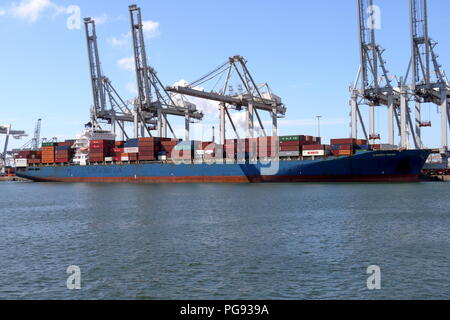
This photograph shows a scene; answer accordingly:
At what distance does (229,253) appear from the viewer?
2042 cm

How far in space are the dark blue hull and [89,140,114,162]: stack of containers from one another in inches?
61.4

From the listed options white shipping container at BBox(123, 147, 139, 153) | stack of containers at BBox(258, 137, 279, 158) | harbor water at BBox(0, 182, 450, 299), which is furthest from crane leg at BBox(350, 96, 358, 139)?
harbor water at BBox(0, 182, 450, 299)

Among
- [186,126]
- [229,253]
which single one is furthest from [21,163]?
[229,253]

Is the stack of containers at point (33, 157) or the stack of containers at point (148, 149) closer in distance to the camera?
the stack of containers at point (148, 149)

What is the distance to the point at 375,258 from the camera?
19250 mm

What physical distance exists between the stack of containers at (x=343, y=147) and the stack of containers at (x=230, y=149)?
1486 cm

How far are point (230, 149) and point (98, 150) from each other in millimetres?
26658

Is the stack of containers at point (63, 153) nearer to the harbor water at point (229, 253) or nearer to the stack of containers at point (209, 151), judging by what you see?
the stack of containers at point (209, 151)

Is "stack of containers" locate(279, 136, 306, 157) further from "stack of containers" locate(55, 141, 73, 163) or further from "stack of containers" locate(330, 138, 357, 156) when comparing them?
"stack of containers" locate(55, 141, 73, 163)

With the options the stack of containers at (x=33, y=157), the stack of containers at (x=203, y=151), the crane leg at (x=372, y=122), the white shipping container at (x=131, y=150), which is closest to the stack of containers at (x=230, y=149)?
the stack of containers at (x=203, y=151)

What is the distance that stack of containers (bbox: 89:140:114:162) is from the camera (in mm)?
87625

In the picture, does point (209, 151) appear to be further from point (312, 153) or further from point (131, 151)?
point (312, 153)

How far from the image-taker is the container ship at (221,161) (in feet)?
218
